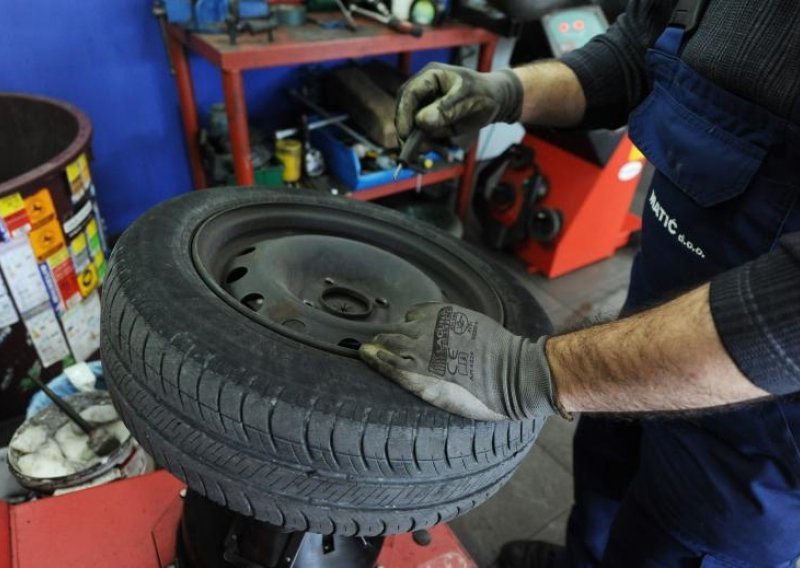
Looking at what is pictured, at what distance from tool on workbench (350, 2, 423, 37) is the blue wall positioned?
1.55ft

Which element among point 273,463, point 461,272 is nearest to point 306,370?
point 273,463

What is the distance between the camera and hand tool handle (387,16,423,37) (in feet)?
5.86

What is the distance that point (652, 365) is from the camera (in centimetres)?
55

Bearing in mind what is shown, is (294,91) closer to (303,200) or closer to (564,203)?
(564,203)

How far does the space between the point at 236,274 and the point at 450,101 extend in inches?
17.9

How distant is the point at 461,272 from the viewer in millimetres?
967

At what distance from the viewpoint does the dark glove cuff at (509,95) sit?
1057 mm

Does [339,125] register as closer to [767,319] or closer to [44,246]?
[44,246]

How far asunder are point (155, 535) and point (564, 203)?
6.02 feet

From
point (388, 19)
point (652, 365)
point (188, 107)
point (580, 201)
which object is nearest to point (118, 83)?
point (188, 107)

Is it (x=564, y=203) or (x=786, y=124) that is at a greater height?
(x=786, y=124)

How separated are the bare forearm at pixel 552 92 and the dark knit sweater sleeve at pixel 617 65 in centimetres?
1

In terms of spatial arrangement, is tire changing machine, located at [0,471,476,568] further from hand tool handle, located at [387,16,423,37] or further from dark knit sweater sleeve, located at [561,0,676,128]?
hand tool handle, located at [387,16,423,37]

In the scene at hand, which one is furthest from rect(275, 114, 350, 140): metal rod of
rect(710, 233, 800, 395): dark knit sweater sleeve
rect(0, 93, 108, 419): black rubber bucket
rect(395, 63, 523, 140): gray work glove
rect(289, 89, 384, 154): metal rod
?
rect(710, 233, 800, 395): dark knit sweater sleeve
